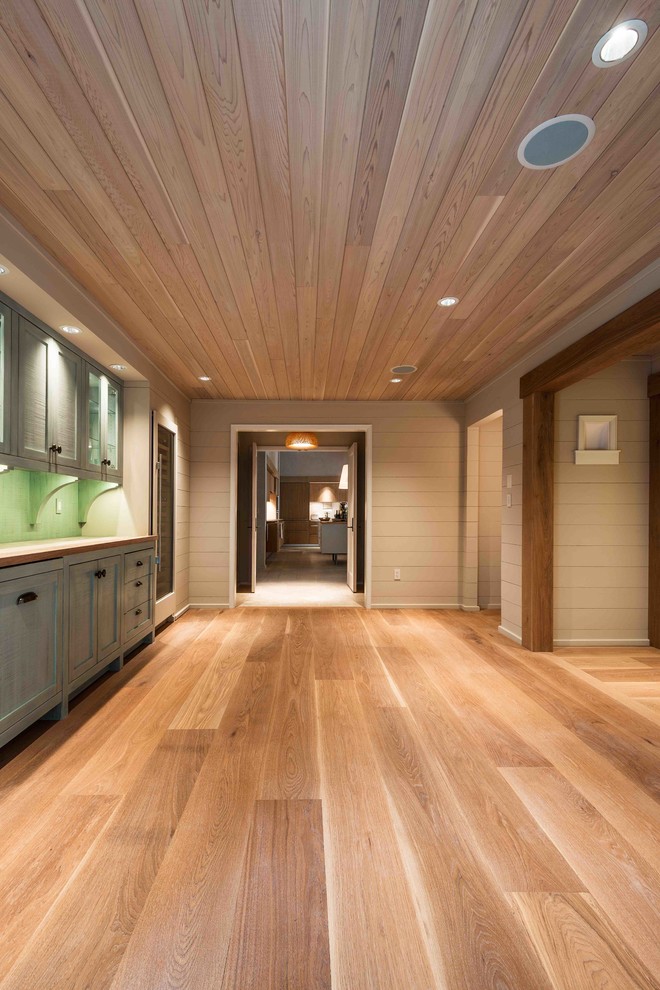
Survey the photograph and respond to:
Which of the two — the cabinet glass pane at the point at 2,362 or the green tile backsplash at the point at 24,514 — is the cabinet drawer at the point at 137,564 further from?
the cabinet glass pane at the point at 2,362

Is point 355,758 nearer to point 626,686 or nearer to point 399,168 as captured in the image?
point 626,686

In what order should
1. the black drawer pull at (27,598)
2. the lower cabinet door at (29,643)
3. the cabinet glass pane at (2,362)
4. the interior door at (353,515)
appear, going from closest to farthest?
the lower cabinet door at (29,643), the black drawer pull at (27,598), the cabinet glass pane at (2,362), the interior door at (353,515)

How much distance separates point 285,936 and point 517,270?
117 inches

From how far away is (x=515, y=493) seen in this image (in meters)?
4.65

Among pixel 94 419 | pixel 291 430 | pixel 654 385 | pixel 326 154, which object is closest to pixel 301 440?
pixel 291 430

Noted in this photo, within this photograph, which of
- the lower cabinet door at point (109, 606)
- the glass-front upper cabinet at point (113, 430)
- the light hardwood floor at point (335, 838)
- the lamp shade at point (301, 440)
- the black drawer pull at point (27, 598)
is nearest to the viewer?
the light hardwood floor at point (335, 838)

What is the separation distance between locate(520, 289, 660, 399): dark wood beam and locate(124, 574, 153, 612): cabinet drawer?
344 cm

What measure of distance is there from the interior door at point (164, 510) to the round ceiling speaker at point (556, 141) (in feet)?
11.6

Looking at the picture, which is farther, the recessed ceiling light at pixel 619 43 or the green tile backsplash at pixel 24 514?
the green tile backsplash at pixel 24 514

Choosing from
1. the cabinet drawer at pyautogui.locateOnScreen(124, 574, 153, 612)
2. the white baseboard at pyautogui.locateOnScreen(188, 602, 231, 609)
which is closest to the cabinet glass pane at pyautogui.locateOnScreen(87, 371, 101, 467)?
the cabinet drawer at pyautogui.locateOnScreen(124, 574, 153, 612)

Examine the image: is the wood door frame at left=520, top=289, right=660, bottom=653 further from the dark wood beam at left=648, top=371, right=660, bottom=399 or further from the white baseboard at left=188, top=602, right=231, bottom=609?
the white baseboard at left=188, top=602, right=231, bottom=609

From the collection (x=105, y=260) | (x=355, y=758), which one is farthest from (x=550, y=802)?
(x=105, y=260)

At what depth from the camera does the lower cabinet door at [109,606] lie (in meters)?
3.26


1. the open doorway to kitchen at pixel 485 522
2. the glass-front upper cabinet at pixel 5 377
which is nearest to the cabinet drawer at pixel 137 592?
the glass-front upper cabinet at pixel 5 377
